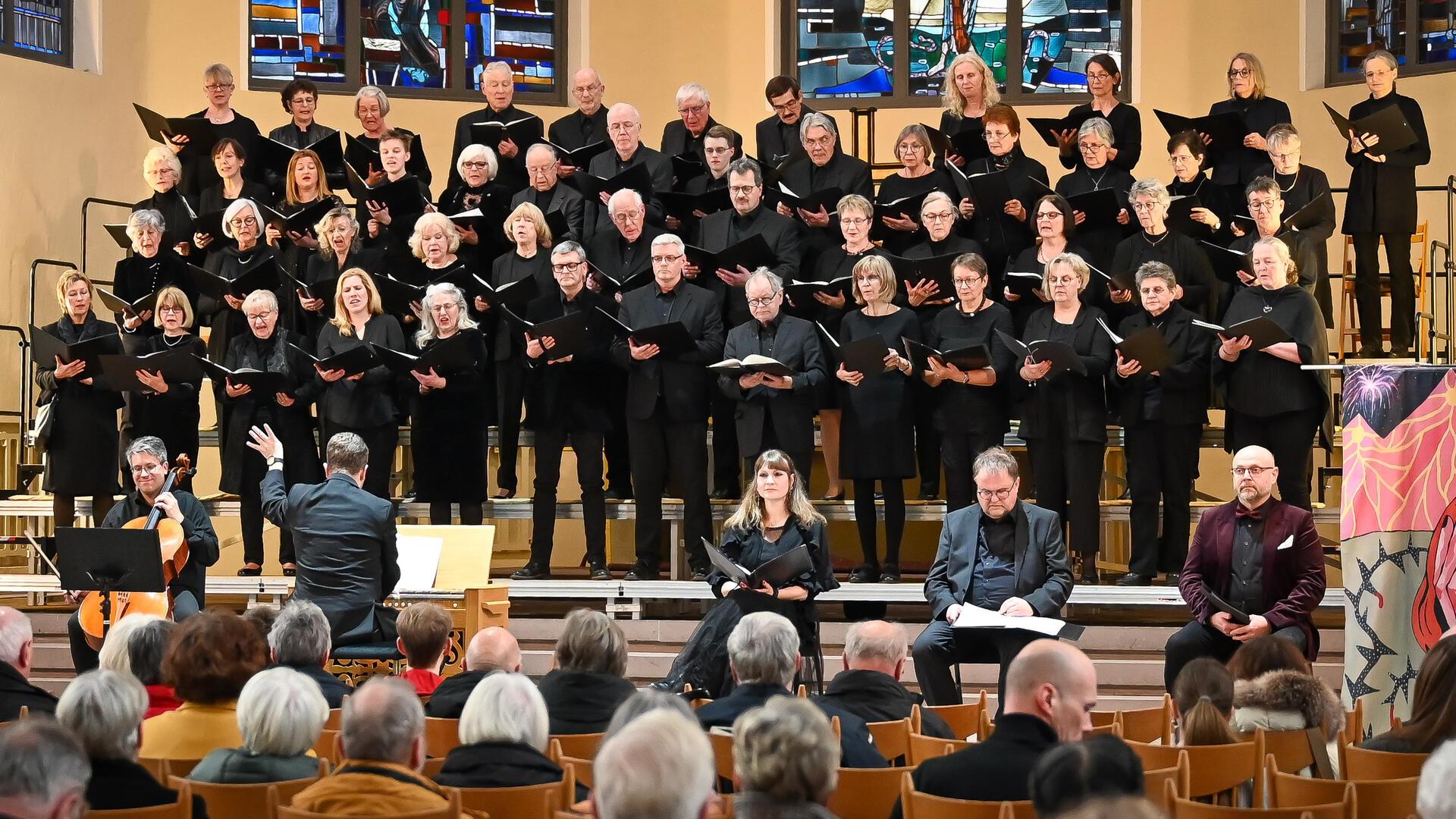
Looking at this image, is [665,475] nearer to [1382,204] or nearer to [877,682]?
[877,682]

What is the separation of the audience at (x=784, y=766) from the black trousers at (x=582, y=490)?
206 inches

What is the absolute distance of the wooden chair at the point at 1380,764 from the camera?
12.2ft

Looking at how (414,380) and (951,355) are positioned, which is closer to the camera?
(951,355)

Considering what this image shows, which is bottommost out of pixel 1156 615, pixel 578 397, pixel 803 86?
pixel 1156 615

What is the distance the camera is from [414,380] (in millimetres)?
8008

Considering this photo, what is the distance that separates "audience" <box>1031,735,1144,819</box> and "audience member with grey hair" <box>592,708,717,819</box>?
57 cm

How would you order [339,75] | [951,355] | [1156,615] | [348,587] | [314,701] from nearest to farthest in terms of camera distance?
[314,701] < [348,587] < [951,355] < [1156,615] < [339,75]

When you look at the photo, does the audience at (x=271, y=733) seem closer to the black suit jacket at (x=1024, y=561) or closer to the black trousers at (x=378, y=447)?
the black suit jacket at (x=1024, y=561)

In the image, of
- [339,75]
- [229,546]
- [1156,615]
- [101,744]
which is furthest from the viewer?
[339,75]

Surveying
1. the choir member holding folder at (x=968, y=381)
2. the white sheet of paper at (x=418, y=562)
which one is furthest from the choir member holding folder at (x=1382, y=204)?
the white sheet of paper at (x=418, y=562)

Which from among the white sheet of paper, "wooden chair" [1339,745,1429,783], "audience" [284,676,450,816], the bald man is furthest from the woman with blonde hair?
"audience" [284,676,450,816]

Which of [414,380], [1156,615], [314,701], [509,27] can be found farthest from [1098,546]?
[509,27]

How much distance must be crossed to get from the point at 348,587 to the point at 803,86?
287 inches

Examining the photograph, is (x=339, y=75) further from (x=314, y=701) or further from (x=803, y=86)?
(x=314, y=701)
